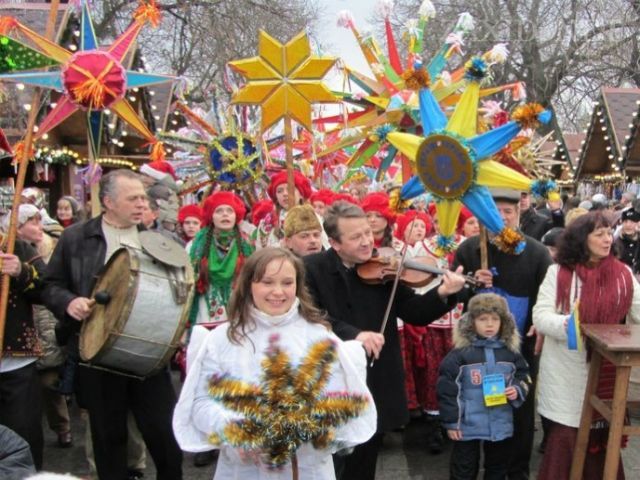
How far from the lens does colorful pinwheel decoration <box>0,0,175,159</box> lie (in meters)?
3.77

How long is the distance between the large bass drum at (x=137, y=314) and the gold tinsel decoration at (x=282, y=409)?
1.04m

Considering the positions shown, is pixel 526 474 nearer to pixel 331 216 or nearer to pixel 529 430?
pixel 529 430

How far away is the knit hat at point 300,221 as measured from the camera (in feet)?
14.0

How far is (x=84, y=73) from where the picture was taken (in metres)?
3.91

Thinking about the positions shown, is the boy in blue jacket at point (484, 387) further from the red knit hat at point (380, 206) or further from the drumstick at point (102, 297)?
the drumstick at point (102, 297)

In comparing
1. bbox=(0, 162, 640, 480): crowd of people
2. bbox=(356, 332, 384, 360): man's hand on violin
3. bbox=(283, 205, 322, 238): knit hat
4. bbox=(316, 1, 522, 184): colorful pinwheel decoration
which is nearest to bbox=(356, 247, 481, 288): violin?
bbox=(0, 162, 640, 480): crowd of people

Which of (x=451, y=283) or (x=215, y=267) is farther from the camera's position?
(x=215, y=267)

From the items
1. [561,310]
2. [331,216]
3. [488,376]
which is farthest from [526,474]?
[331,216]

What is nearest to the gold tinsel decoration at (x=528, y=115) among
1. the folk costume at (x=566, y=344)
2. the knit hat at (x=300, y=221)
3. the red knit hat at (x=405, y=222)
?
the folk costume at (x=566, y=344)

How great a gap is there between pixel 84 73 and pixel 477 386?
2.86 metres

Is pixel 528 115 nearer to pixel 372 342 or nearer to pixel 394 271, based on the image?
pixel 394 271

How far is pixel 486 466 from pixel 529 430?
322mm

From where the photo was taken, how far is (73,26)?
10.4 metres

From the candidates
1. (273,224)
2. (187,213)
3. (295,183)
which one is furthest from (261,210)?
(187,213)
